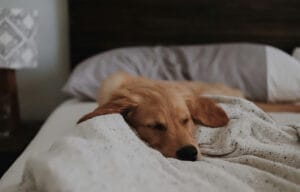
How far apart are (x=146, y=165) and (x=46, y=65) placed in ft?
5.11

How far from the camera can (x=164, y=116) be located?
1.23m

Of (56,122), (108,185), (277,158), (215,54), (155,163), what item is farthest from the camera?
(215,54)

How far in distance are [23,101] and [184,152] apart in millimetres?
1508

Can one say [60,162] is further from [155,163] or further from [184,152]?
[184,152]

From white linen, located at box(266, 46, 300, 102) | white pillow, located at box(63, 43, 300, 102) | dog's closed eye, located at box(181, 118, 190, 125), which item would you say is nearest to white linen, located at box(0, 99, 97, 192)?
white pillow, located at box(63, 43, 300, 102)

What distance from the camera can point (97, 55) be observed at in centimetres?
215

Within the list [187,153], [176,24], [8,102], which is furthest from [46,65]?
[187,153]

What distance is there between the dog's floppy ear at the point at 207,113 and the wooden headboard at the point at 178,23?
981 millimetres

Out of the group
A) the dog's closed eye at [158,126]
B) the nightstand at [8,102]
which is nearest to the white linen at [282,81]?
the dog's closed eye at [158,126]

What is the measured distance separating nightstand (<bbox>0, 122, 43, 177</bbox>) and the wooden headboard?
18.4 inches

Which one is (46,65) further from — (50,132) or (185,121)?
(185,121)

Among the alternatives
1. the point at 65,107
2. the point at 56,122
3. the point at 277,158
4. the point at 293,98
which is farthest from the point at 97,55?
the point at 277,158

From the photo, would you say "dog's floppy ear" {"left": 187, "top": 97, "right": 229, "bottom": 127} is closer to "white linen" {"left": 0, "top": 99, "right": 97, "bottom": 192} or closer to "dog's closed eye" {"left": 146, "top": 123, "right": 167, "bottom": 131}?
"dog's closed eye" {"left": 146, "top": 123, "right": 167, "bottom": 131}

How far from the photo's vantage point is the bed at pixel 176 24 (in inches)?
89.0
